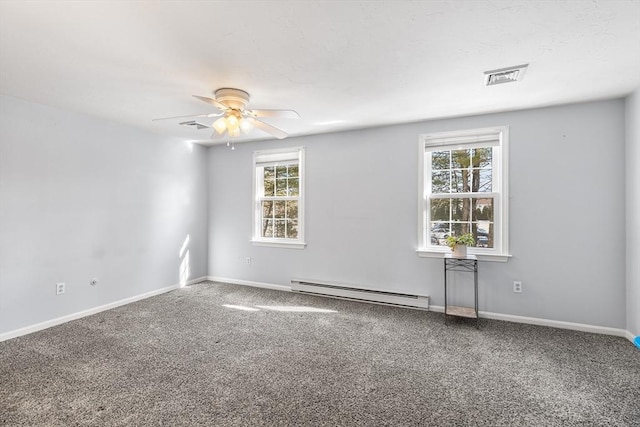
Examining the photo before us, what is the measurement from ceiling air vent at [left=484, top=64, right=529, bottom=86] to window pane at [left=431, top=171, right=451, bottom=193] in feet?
4.39

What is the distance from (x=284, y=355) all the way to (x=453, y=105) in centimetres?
306

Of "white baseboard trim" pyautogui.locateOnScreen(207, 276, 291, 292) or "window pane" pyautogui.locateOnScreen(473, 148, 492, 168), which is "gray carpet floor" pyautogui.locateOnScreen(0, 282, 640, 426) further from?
"window pane" pyautogui.locateOnScreen(473, 148, 492, 168)

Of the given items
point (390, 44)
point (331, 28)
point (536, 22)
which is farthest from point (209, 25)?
point (536, 22)

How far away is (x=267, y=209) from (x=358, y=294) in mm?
2050

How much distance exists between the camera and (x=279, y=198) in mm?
4867

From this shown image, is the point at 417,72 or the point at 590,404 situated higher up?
the point at 417,72

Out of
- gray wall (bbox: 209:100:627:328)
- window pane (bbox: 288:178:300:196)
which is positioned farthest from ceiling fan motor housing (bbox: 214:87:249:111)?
window pane (bbox: 288:178:300:196)

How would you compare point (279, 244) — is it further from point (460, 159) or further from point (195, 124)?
point (460, 159)

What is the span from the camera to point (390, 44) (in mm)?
2059

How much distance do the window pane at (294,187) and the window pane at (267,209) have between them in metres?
0.44

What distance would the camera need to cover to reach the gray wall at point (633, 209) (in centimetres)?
281

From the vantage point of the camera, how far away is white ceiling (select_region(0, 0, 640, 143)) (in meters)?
1.73

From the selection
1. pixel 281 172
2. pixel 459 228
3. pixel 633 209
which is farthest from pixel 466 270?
pixel 281 172

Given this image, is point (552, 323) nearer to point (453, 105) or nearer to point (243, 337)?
point (453, 105)
